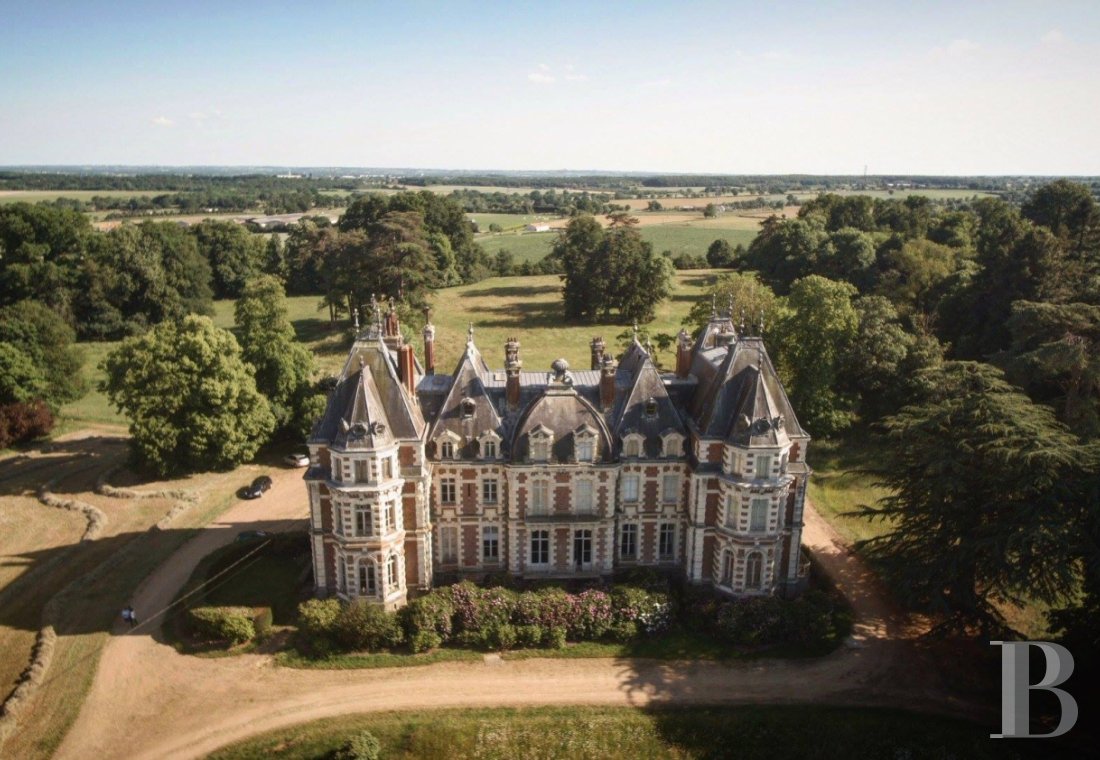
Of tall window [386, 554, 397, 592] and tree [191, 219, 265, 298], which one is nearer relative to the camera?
tall window [386, 554, 397, 592]

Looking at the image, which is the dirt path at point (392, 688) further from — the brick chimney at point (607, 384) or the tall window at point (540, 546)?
the brick chimney at point (607, 384)

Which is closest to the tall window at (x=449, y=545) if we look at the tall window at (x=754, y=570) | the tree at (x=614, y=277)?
the tall window at (x=754, y=570)

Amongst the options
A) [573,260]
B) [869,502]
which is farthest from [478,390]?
[573,260]

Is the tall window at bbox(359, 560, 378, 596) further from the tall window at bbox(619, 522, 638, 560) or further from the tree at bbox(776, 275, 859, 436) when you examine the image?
the tree at bbox(776, 275, 859, 436)

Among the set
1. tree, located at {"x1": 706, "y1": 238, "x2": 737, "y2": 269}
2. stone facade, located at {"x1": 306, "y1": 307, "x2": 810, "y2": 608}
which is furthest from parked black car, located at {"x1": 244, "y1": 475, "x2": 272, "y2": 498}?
tree, located at {"x1": 706, "y1": 238, "x2": 737, "y2": 269}

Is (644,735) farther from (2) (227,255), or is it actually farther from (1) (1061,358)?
(2) (227,255)

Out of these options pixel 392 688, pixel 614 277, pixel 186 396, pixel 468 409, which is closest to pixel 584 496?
pixel 468 409
